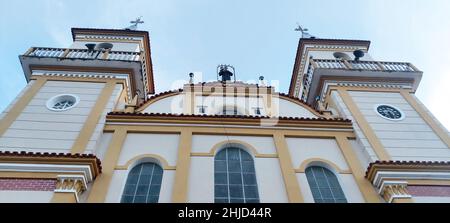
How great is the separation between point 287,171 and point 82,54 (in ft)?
31.6

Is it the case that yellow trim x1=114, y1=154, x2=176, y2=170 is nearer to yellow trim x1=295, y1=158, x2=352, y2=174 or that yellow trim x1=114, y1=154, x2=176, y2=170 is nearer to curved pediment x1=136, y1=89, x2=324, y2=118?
curved pediment x1=136, y1=89, x2=324, y2=118

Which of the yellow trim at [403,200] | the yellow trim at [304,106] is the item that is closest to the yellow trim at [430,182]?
the yellow trim at [403,200]

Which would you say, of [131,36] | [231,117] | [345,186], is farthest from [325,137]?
[131,36]

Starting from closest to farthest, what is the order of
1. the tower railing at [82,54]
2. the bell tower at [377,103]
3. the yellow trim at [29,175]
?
the yellow trim at [29,175] < the bell tower at [377,103] < the tower railing at [82,54]

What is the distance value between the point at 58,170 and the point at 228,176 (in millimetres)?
4443

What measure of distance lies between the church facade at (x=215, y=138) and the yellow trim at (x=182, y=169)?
0.04m

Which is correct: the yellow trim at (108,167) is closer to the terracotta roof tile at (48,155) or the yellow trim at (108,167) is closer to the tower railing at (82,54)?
the terracotta roof tile at (48,155)

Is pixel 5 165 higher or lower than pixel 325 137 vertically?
lower

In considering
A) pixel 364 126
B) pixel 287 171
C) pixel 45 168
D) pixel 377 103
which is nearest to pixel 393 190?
pixel 287 171

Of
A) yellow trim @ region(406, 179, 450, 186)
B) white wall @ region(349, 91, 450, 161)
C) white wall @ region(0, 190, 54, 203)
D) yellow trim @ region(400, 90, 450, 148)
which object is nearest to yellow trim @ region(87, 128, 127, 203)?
white wall @ region(0, 190, 54, 203)

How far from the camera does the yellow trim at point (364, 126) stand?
38.1 feet
